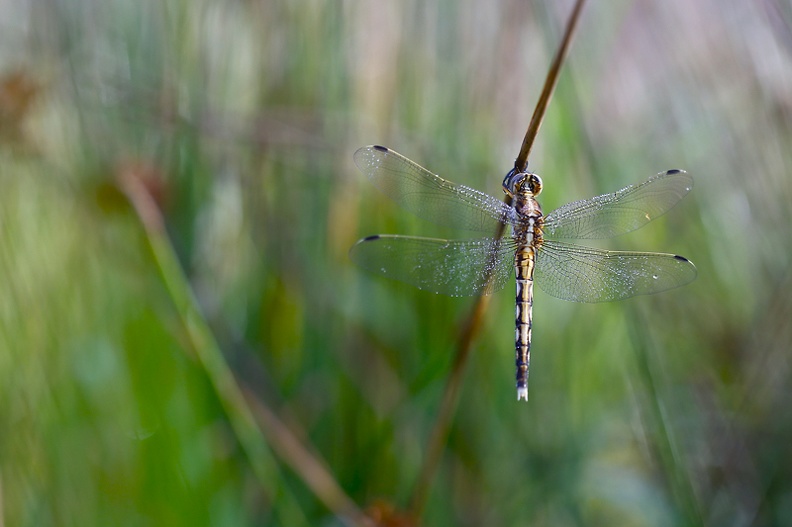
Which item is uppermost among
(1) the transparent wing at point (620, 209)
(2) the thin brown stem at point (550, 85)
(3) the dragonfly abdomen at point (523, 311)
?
(2) the thin brown stem at point (550, 85)

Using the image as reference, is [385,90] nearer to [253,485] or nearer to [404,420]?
[404,420]

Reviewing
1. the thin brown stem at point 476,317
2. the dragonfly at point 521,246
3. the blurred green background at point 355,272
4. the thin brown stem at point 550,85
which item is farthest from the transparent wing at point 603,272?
the thin brown stem at point 550,85

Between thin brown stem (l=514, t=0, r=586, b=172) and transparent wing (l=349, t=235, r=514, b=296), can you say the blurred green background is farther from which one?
thin brown stem (l=514, t=0, r=586, b=172)

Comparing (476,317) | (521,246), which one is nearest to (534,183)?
(521,246)

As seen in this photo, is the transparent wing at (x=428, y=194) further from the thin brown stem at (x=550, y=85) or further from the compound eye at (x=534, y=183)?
the thin brown stem at (x=550, y=85)

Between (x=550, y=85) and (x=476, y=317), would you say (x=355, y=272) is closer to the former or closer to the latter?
(x=476, y=317)

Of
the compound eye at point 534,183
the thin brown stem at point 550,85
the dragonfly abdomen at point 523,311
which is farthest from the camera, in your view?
the compound eye at point 534,183
